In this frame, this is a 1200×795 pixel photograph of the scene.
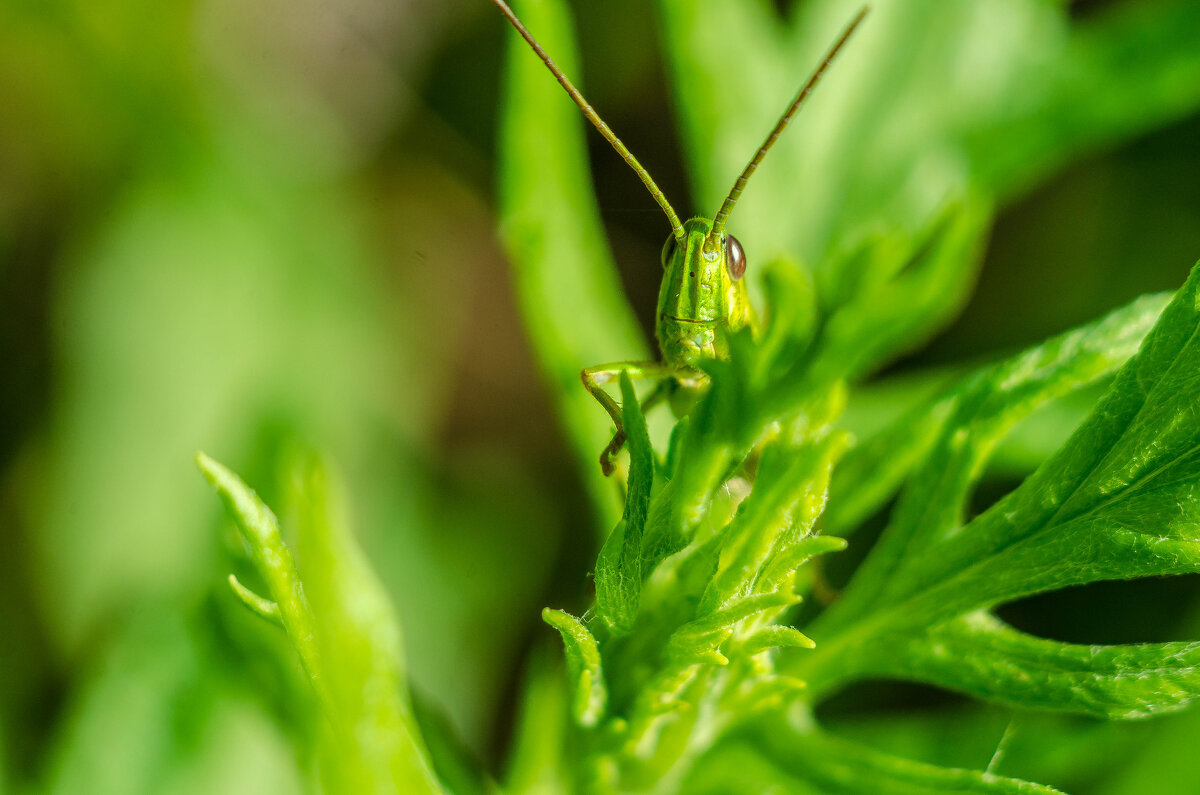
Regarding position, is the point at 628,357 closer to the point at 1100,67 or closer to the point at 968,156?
the point at 968,156

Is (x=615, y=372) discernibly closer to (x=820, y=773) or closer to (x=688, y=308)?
(x=688, y=308)

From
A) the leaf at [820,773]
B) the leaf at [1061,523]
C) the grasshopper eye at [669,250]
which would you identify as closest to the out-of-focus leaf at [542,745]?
the leaf at [820,773]

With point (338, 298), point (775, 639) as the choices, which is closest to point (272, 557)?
point (775, 639)

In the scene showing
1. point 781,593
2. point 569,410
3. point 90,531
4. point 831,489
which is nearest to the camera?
point 781,593

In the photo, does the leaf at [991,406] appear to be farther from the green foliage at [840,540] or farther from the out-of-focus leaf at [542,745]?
the out-of-focus leaf at [542,745]

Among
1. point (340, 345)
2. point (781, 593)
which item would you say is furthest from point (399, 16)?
point (781, 593)

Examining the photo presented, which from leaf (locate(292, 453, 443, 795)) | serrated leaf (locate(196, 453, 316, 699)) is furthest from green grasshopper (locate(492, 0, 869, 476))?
serrated leaf (locate(196, 453, 316, 699))
